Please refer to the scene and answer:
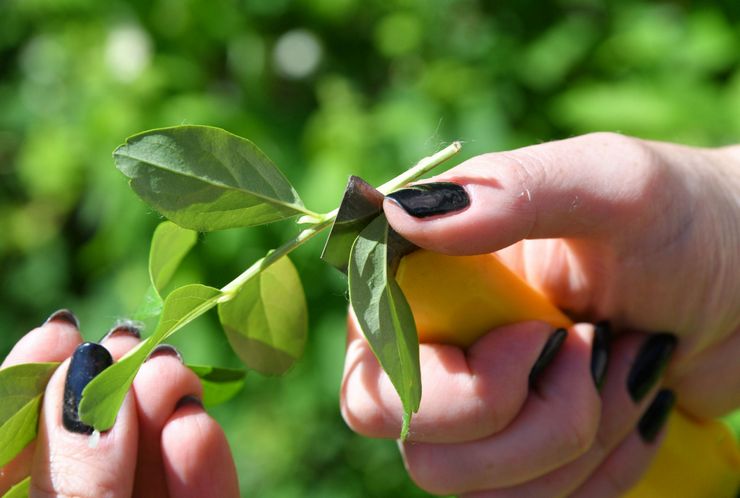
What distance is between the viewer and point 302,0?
1663 millimetres

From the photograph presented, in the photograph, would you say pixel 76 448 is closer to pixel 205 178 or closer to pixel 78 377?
pixel 78 377

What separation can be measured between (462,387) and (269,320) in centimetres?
18

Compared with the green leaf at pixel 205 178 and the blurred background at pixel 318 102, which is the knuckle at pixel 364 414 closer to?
the green leaf at pixel 205 178

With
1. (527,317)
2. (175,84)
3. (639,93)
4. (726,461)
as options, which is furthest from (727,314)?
(175,84)

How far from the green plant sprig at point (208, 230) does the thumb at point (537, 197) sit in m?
0.03

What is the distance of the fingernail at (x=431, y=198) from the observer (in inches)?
23.4

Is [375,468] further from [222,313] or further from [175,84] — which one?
[222,313]

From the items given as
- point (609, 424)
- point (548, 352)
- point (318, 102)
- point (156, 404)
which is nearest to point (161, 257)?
point (156, 404)

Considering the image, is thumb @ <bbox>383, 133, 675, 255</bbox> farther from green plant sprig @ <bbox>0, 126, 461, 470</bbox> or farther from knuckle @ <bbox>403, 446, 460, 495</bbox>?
knuckle @ <bbox>403, 446, 460, 495</bbox>

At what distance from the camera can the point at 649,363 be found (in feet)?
2.76

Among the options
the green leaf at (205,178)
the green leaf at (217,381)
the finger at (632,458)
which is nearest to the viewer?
the green leaf at (205,178)

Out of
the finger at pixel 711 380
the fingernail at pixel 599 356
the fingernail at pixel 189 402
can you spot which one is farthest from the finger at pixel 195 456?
the finger at pixel 711 380

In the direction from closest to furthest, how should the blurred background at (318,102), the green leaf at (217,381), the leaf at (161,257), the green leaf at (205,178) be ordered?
the green leaf at (205,178)
the leaf at (161,257)
the green leaf at (217,381)
the blurred background at (318,102)

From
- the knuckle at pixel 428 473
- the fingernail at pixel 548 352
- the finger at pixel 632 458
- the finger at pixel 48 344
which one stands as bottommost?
the finger at pixel 632 458
